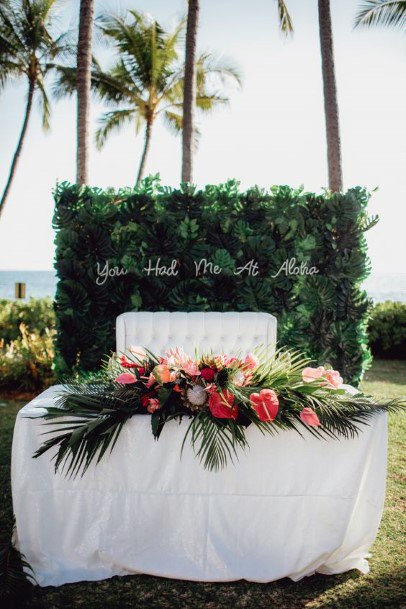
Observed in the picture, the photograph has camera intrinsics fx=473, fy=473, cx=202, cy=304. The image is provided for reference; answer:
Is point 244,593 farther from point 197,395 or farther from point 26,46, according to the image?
point 26,46

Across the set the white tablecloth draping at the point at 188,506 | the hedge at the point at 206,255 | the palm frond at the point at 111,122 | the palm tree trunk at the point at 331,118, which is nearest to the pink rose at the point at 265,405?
the white tablecloth draping at the point at 188,506

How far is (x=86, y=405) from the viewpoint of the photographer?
239cm

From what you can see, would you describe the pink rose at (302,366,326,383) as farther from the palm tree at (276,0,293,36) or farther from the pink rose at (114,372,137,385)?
the palm tree at (276,0,293,36)

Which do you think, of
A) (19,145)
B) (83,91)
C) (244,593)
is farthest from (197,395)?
(19,145)

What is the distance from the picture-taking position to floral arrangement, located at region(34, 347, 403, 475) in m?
2.19

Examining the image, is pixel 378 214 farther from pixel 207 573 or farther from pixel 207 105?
pixel 207 105

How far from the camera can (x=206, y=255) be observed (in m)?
5.50

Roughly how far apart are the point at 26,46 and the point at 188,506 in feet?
51.4

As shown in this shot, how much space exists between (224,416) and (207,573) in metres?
0.94

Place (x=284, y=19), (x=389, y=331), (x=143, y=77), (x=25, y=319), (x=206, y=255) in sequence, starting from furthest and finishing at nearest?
(x=143, y=77) < (x=389, y=331) < (x=284, y=19) < (x=25, y=319) < (x=206, y=255)

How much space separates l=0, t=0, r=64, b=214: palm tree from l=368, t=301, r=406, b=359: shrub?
1104 cm

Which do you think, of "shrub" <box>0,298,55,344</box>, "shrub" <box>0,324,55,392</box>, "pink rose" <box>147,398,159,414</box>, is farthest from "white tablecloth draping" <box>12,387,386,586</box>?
"shrub" <box>0,298,55,344</box>

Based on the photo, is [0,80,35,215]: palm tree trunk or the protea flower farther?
[0,80,35,215]: palm tree trunk

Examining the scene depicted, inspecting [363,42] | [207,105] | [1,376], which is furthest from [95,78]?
[1,376]
